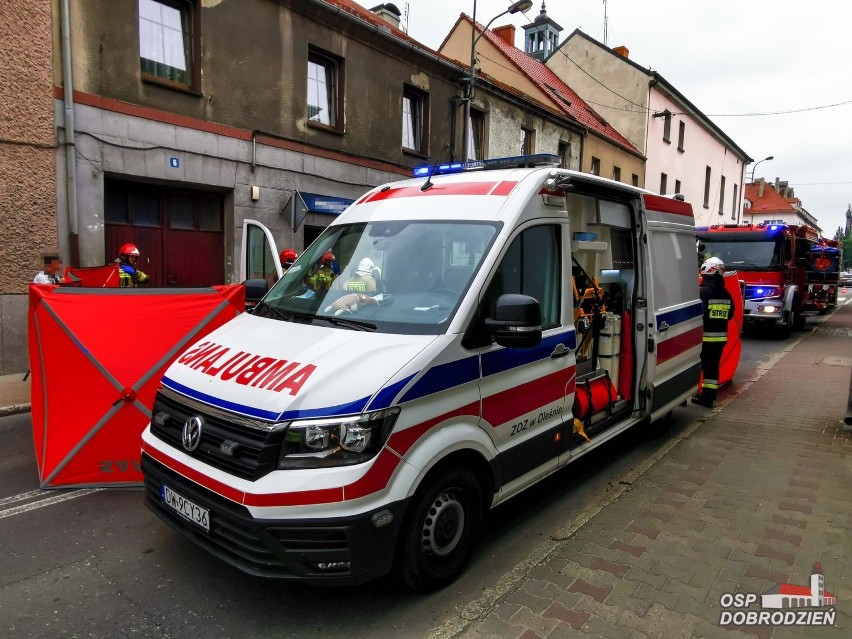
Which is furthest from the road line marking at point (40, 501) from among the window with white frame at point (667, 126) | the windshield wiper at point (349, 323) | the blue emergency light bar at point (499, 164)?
the window with white frame at point (667, 126)

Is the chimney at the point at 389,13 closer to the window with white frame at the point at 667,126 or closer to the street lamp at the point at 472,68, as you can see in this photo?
the street lamp at the point at 472,68

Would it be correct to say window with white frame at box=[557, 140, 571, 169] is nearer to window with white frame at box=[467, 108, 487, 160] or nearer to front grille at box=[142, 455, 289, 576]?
window with white frame at box=[467, 108, 487, 160]

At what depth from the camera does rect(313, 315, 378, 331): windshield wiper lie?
3227mm

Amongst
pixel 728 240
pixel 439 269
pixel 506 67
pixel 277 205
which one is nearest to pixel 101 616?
pixel 439 269

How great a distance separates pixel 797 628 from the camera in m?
2.91

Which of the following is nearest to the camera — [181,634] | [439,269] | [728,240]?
[181,634]

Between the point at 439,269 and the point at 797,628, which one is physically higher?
the point at 439,269

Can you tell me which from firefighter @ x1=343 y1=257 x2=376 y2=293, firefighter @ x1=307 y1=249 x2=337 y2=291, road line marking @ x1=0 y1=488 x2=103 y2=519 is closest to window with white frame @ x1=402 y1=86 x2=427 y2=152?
firefighter @ x1=307 y1=249 x2=337 y2=291

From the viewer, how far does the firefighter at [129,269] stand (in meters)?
8.17

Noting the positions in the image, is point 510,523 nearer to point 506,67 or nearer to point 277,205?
point 277,205

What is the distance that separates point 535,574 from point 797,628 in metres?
1.31

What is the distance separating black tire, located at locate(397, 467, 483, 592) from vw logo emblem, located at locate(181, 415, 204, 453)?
1.15 meters

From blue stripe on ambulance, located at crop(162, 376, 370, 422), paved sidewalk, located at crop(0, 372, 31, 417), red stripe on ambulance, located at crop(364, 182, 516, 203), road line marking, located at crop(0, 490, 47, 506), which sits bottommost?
road line marking, located at crop(0, 490, 47, 506)

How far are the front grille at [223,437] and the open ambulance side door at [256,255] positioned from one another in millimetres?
3841
